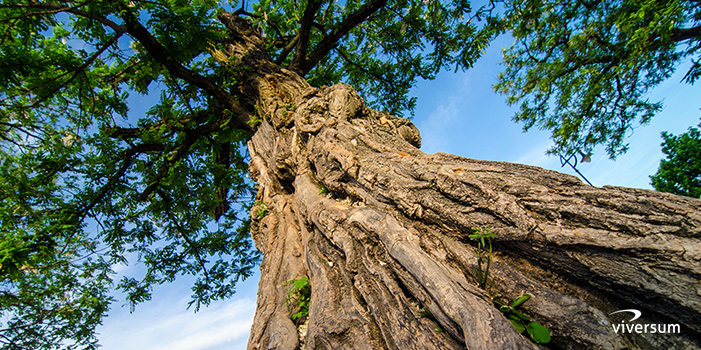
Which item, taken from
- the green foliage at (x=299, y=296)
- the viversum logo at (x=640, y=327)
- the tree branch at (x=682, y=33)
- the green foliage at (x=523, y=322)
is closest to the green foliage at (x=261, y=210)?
the green foliage at (x=299, y=296)

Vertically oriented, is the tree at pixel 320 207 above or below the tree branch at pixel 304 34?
below

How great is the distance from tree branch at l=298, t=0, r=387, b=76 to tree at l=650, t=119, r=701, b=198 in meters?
23.0

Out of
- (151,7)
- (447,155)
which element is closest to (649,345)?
(447,155)

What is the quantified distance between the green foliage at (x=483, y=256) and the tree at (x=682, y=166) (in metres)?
24.2

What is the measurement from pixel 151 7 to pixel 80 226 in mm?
5118

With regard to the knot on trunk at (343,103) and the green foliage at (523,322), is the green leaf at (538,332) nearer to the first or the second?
the green foliage at (523,322)

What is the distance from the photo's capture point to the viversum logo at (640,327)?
1.18 metres

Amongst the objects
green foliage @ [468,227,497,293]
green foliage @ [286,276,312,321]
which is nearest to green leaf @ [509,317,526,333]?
green foliage @ [468,227,497,293]

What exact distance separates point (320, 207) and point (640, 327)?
233 cm

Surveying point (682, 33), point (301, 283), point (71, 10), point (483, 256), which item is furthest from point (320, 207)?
point (682, 33)

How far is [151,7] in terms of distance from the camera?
3.26 metres

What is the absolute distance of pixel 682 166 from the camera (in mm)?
16938

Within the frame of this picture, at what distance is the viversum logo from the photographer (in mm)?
1182

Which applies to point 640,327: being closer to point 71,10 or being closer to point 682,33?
point 71,10
